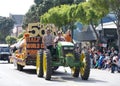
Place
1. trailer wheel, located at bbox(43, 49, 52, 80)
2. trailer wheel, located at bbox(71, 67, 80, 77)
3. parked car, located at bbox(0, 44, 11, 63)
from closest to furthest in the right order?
trailer wheel, located at bbox(43, 49, 52, 80) → trailer wheel, located at bbox(71, 67, 80, 77) → parked car, located at bbox(0, 44, 11, 63)

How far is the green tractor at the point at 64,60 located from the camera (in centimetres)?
2094

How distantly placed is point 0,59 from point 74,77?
2559cm

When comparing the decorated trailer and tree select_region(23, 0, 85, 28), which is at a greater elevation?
tree select_region(23, 0, 85, 28)

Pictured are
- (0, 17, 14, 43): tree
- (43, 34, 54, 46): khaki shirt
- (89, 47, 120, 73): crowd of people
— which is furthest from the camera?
(0, 17, 14, 43): tree

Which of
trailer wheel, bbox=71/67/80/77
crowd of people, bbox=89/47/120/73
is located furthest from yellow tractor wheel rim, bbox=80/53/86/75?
crowd of people, bbox=89/47/120/73

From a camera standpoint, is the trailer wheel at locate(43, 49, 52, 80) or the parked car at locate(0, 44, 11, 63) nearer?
the trailer wheel at locate(43, 49, 52, 80)

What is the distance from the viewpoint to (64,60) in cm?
2169

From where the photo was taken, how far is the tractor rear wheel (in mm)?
20902

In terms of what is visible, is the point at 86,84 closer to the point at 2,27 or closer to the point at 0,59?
the point at 0,59

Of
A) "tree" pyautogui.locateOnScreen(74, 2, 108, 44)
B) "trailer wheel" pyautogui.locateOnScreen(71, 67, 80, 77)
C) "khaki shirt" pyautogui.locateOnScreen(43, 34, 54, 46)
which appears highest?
"tree" pyautogui.locateOnScreen(74, 2, 108, 44)

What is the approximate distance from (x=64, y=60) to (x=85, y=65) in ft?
3.94

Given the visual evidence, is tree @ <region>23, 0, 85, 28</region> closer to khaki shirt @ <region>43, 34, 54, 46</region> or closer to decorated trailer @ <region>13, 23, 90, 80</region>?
decorated trailer @ <region>13, 23, 90, 80</region>

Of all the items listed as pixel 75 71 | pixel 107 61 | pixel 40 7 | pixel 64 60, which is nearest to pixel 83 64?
pixel 64 60

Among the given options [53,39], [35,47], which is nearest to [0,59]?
[35,47]
